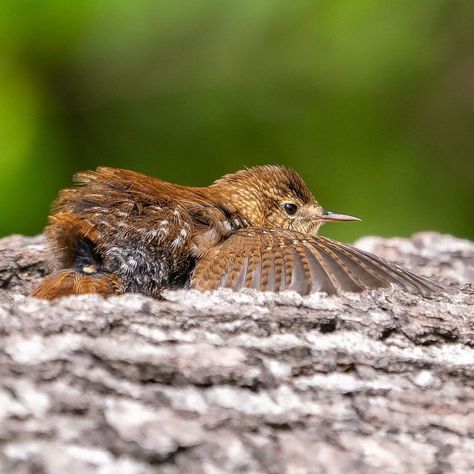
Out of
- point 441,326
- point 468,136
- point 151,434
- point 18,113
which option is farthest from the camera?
point 468,136

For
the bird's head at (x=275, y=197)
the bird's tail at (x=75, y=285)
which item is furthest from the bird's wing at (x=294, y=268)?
the bird's head at (x=275, y=197)

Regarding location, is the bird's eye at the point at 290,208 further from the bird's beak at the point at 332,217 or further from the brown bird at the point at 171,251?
the brown bird at the point at 171,251

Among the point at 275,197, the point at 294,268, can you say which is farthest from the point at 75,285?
A: the point at 275,197

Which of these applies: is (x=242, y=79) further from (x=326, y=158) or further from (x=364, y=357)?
(x=364, y=357)

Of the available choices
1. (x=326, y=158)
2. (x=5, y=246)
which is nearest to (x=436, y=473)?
(x=5, y=246)

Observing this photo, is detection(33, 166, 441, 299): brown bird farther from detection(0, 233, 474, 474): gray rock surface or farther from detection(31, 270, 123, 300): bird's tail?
detection(0, 233, 474, 474): gray rock surface

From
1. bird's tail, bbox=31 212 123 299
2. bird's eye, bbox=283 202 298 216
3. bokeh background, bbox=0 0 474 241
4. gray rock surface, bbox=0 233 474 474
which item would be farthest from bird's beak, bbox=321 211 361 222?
bird's tail, bbox=31 212 123 299
